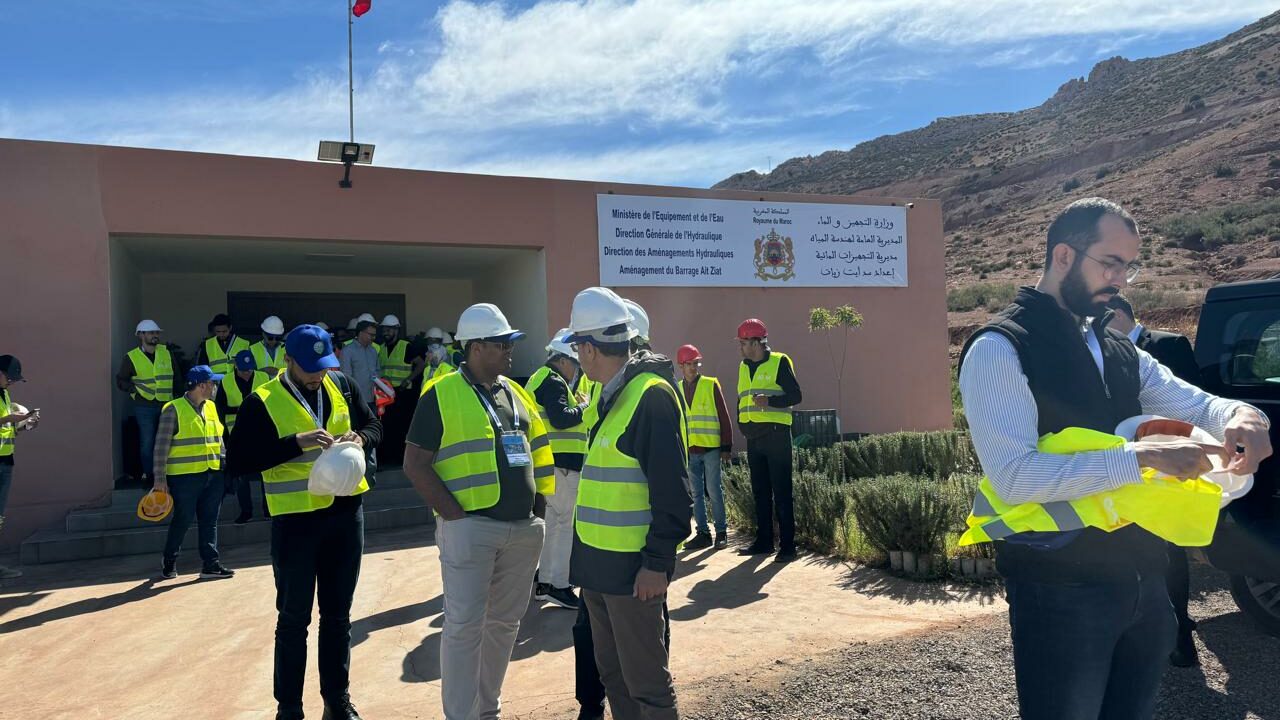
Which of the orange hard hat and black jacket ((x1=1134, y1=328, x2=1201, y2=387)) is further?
the orange hard hat

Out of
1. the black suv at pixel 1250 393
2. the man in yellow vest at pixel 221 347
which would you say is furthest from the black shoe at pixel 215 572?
the black suv at pixel 1250 393

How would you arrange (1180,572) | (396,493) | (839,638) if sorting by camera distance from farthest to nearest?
(396,493), (839,638), (1180,572)

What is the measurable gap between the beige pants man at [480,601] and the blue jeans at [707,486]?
435cm

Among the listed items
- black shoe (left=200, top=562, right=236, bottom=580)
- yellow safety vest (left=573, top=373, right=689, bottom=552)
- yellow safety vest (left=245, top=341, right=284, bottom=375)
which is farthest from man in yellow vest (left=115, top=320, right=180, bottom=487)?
yellow safety vest (left=573, top=373, right=689, bottom=552)

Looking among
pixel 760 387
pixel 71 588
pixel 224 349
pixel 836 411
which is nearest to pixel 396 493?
pixel 224 349

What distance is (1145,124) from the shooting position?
56.9m

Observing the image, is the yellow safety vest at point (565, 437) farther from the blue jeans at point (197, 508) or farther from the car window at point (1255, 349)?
the car window at point (1255, 349)

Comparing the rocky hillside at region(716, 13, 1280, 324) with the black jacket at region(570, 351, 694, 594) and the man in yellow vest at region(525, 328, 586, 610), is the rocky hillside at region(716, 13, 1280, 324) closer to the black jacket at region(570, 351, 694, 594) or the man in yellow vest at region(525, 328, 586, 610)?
the man in yellow vest at region(525, 328, 586, 610)

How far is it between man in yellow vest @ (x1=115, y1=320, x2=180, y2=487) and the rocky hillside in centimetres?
2949

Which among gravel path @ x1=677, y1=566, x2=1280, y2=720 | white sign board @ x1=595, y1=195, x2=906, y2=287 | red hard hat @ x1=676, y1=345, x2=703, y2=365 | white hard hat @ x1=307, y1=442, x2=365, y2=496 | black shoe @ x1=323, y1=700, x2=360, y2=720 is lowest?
gravel path @ x1=677, y1=566, x2=1280, y2=720

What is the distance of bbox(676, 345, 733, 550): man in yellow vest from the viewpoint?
8.12 m

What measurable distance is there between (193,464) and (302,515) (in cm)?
422

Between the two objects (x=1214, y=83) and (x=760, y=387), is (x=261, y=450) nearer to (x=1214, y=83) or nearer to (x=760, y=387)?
(x=760, y=387)

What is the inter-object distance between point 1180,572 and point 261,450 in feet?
15.4
